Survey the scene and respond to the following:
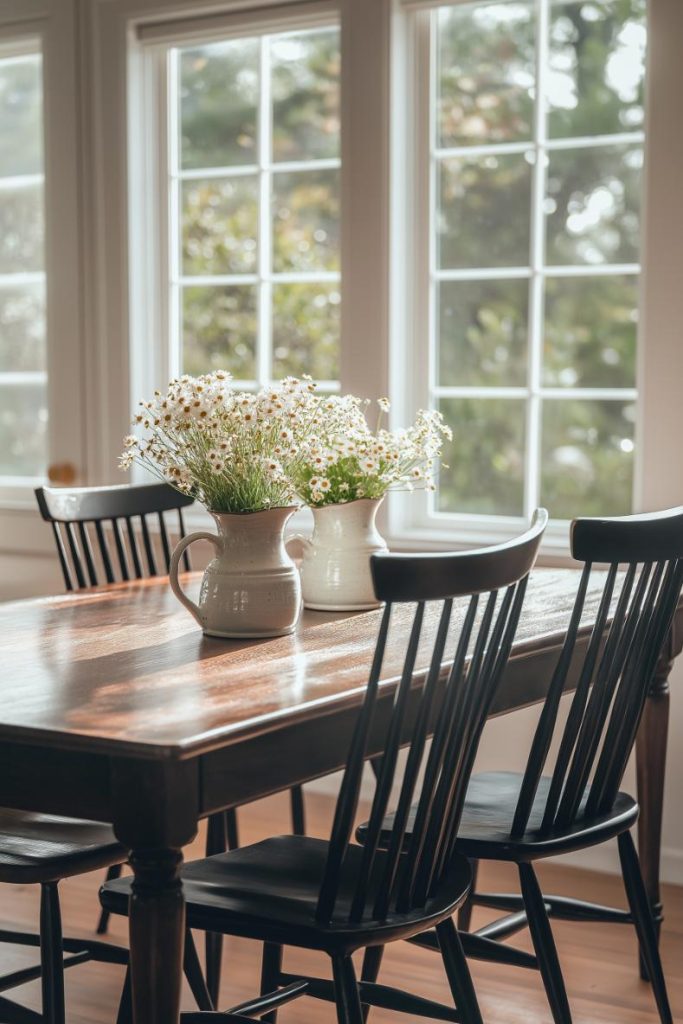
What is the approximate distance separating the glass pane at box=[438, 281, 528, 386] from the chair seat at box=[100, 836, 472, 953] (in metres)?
1.79

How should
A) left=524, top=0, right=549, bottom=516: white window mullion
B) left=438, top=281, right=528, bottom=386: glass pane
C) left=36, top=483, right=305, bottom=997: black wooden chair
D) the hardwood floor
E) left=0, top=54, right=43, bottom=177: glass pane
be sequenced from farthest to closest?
left=0, top=54, right=43, bottom=177: glass pane, left=438, top=281, right=528, bottom=386: glass pane, left=524, top=0, right=549, bottom=516: white window mullion, left=36, top=483, right=305, bottom=997: black wooden chair, the hardwood floor

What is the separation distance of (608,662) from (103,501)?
1.30m

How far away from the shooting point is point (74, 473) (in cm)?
393

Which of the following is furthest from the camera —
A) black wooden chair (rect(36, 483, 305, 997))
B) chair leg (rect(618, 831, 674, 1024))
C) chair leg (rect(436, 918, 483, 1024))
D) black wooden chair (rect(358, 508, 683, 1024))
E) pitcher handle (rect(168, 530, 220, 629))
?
black wooden chair (rect(36, 483, 305, 997))

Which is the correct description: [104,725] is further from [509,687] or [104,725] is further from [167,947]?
[509,687]

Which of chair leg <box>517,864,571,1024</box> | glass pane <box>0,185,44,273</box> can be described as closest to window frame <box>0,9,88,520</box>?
glass pane <box>0,185,44,273</box>

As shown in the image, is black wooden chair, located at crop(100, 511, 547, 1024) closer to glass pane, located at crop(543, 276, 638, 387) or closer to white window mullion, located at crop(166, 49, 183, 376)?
glass pane, located at crop(543, 276, 638, 387)

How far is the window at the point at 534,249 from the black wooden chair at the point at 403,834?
A: 151 centimetres

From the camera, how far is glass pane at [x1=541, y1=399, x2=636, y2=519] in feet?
10.9

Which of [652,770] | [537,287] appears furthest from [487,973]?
[537,287]

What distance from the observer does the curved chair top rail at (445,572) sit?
1554mm

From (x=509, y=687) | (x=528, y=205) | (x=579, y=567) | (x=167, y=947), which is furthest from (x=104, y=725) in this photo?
(x=528, y=205)

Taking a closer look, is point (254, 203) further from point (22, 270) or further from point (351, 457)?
point (351, 457)

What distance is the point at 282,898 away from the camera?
1756 millimetres
